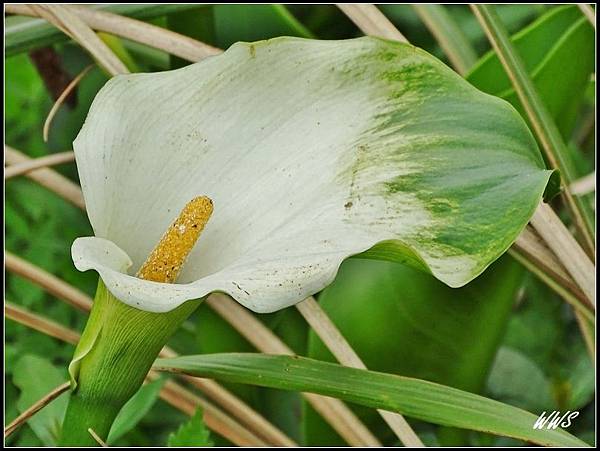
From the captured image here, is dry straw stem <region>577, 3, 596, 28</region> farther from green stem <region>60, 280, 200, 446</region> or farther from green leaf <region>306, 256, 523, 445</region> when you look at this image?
green stem <region>60, 280, 200, 446</region>

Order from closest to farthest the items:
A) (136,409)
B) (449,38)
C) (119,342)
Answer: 1. (119,342)
2. (136,409)
3. (449,38)

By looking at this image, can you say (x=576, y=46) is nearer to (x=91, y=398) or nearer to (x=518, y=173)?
(x=518, y=173)

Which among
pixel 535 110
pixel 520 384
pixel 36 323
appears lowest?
pixel 520 384

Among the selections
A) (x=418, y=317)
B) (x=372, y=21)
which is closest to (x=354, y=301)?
(x=418, y=317)

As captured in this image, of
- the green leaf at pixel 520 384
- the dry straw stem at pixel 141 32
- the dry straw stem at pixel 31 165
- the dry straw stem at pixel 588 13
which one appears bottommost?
the green leaf at pixel 520 384

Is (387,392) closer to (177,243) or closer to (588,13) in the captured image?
(177,243)

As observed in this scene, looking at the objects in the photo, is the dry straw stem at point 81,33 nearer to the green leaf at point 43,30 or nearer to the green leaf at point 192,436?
the green leaf at point 43,30

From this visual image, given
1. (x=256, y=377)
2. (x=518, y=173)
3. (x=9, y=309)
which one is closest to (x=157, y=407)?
(x=9, y=309)

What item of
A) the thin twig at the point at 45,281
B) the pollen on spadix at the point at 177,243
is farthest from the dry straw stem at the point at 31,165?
the pollen on spadix at the point at 177,243
